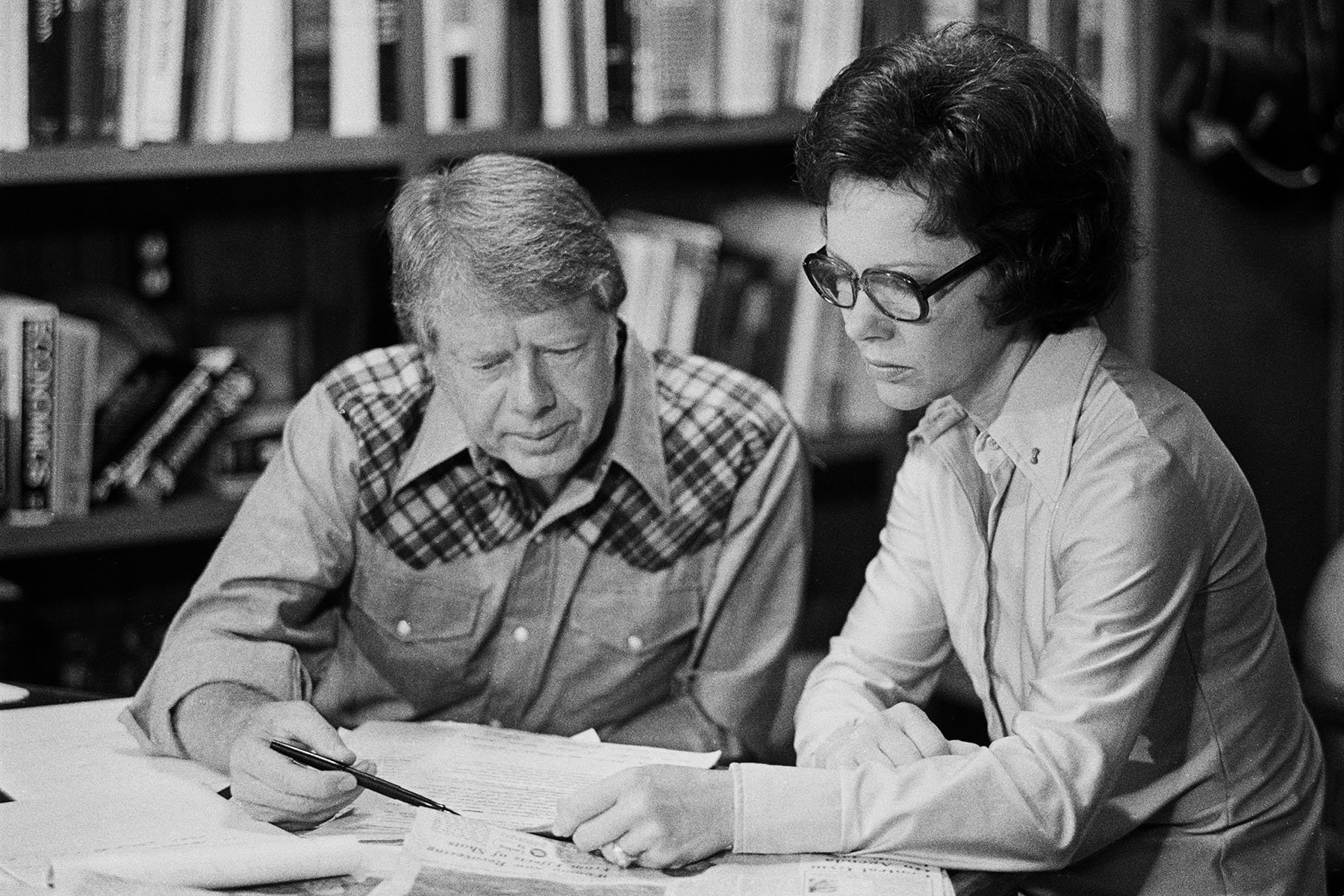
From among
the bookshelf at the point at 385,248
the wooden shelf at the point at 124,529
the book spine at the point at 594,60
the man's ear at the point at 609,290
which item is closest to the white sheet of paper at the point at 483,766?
the man's ear at the point at 609,290

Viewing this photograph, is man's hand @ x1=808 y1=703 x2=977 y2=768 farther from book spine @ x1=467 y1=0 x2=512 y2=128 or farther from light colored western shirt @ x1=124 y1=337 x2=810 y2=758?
book spine @ x1=467 y1=0 x2=512 y2=128

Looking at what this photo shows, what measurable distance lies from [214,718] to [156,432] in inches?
34.2

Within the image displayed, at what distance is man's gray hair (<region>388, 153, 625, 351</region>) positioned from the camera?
141cm

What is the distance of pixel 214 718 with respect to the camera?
1346 mm

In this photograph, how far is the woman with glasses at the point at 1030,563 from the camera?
3.60 feet

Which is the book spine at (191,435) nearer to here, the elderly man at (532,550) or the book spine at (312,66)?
the book spine at (312,66)

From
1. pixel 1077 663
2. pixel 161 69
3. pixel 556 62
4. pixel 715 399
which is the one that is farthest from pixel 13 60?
pixel 1077 663

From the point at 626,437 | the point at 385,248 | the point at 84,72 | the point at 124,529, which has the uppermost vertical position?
the point at 84,72

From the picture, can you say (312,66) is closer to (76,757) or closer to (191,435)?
(191,435)

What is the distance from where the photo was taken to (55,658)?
225 cm

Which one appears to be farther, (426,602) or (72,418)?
(72,418)

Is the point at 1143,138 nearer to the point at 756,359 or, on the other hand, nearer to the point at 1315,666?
the point at 756,359

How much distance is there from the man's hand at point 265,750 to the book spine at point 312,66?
95 cm

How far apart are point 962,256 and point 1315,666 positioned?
0.89 metres
